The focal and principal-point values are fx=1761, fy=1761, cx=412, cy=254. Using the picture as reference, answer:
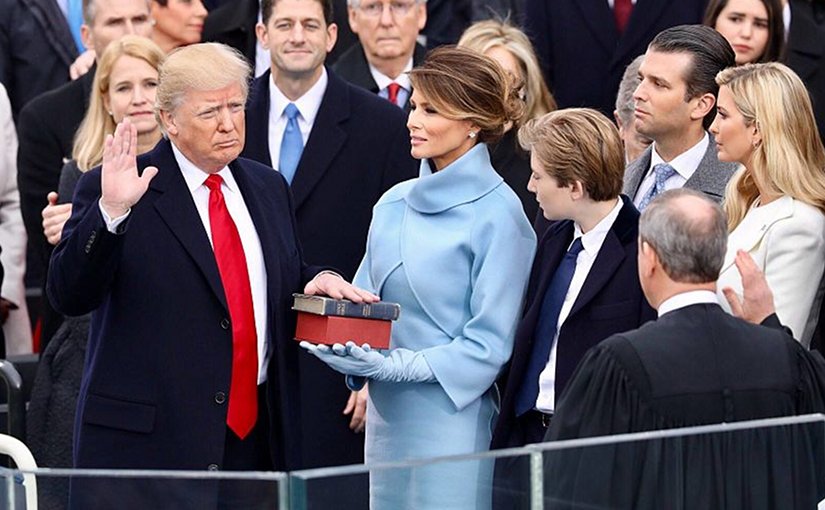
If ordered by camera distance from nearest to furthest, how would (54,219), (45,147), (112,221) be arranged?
(112,221)
(54,219)
(45,147)

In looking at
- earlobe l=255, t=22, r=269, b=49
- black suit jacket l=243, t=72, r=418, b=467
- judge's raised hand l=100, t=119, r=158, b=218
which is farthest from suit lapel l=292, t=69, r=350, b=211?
judge's raised hand l=100, t=119, r=158, b=218

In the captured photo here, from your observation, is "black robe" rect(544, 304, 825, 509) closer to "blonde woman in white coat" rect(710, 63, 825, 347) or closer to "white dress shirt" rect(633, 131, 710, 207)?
"blonde woman in white coat" rect(710, 63, 825, 347)

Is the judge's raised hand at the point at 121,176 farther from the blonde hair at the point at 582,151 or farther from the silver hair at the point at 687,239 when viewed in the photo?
the silver hair at the point at 687,239

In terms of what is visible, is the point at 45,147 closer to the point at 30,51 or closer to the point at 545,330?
the point at 30,51

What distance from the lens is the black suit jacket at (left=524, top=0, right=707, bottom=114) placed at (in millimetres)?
8031

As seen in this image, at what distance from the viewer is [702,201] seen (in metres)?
4.53

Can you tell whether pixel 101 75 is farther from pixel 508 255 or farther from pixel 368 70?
pixel 508 255

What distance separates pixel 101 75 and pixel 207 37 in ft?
5.36

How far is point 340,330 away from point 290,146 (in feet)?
6.15

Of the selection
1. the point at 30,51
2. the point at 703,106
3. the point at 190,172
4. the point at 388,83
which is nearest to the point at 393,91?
the point at 388,83

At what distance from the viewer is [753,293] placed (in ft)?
16.3

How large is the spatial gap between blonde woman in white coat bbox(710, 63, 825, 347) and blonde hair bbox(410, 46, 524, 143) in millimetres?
739

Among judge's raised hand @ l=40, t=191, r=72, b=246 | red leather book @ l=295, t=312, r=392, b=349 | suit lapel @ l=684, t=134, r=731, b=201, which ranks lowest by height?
red leather book @ l=295, t=312, r=392, b=349

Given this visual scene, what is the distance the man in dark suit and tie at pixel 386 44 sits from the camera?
7863mm
